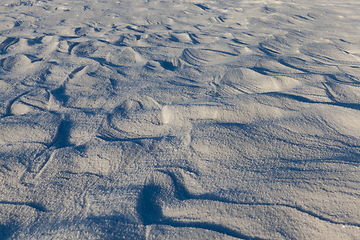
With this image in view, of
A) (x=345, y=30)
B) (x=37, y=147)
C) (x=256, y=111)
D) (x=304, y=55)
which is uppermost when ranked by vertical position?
(x=345, y=30)

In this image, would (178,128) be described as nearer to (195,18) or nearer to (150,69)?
(150,69)

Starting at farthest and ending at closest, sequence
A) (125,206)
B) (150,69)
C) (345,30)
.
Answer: (345,30) → (150,69) → (125,206)

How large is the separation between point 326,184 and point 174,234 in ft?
2.61

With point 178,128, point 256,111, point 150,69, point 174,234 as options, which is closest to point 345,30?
point 256,111

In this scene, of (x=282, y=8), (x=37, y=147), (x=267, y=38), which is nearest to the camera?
(x=37, y=147)

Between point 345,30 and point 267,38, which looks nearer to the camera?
point 267,38

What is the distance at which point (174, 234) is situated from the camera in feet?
3.22

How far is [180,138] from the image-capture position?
145 centimetres

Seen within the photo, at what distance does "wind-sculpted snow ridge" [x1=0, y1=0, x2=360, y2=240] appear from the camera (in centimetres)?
104

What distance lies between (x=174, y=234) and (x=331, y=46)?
283cm

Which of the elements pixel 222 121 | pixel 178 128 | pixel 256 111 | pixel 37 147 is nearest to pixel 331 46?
pixel 256 111

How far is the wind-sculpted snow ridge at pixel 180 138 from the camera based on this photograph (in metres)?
1.04

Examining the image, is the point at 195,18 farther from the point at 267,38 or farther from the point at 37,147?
the point at 37,147

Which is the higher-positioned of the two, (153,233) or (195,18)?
(195,18)
